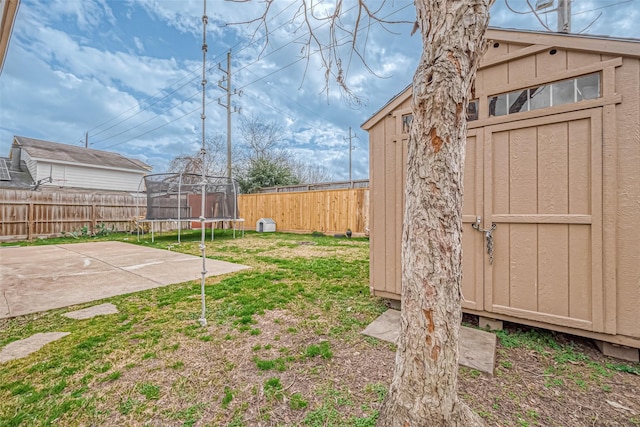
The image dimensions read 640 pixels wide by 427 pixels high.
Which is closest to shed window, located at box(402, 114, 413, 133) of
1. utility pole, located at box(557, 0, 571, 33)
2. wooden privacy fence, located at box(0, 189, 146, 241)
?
utility pole, located at box(557, 0, 571, 33)

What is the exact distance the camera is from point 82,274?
13.5 ft

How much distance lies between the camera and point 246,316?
2.52m

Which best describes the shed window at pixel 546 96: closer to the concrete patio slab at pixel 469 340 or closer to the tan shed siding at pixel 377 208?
the tan shed siding at pixel 377 208

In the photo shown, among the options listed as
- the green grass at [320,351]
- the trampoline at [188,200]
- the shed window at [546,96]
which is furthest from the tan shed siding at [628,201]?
the trampoline at [188,200]

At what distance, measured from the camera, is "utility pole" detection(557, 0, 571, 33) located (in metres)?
2.45

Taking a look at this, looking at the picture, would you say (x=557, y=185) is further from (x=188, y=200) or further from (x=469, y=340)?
(x=188, y=200)

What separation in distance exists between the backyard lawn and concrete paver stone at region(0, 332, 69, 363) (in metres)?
0.08

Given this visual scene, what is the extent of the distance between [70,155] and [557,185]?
19.0 m

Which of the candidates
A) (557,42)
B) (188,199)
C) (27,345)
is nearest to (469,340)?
(557,42)

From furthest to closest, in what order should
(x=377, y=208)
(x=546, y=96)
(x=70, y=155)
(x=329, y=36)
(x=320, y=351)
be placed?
(x=70, y=155)
(x=377, y=208)
(x=329, y=36)
(x=546, y=96)
(x=320, y=351)

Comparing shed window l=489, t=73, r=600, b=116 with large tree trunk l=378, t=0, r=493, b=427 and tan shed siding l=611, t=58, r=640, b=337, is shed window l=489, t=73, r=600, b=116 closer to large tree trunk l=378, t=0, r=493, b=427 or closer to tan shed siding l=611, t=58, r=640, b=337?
tan shed siding l=611, t=58, r=640, b=337

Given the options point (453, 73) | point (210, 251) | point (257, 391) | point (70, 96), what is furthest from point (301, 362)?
point (70, 96)

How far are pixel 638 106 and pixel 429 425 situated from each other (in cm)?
238

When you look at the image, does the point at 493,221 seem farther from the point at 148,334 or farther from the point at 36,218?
the point at 36,218
